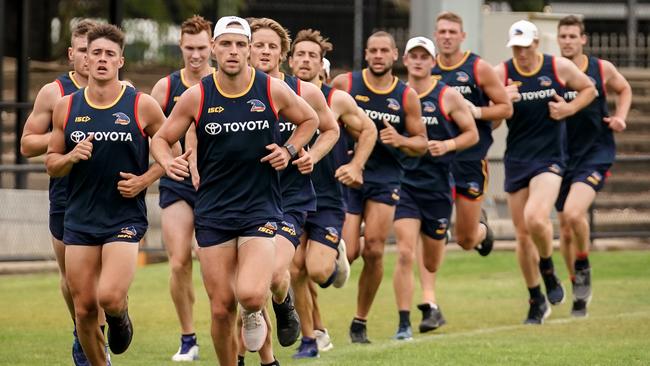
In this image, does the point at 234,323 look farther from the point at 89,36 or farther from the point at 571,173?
the point at 571,173

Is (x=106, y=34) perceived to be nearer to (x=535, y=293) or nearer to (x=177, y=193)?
(x=177, y=193)

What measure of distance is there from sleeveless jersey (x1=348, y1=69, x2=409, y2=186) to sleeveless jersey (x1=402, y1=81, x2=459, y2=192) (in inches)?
31.1

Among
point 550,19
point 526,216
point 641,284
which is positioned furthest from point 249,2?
point 526,216

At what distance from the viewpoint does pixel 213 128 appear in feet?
31.7

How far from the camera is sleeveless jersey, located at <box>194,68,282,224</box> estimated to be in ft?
31.7

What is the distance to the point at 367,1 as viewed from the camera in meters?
27.0

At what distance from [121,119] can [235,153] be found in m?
0.92

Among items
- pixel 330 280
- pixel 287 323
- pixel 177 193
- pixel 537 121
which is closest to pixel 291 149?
pixel 287 323

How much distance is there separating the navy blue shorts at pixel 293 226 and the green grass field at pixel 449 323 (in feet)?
3.32

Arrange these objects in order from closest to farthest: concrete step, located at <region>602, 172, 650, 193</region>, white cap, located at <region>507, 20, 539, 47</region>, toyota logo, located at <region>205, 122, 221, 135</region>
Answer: toyota logo, located at <region>205, 122, 221, 135</region> → white cap, located at <region>507, 20, 539, 47</region> → concrete step, located at <region>602, 172, 650, 193</region>

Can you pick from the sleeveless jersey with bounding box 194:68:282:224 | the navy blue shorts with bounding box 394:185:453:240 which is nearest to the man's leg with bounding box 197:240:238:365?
the sleeveless jersey with bounding box 194:68:282:224

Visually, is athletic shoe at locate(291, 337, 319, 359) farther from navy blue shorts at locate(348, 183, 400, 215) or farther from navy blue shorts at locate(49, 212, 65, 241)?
navy blue shorts at locate(49, 212, 65, 241)

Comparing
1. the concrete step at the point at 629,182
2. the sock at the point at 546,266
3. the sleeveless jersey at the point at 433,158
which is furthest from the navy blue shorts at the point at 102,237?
the concrete step at the point at 629,182

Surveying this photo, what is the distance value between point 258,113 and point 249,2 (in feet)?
61.0
